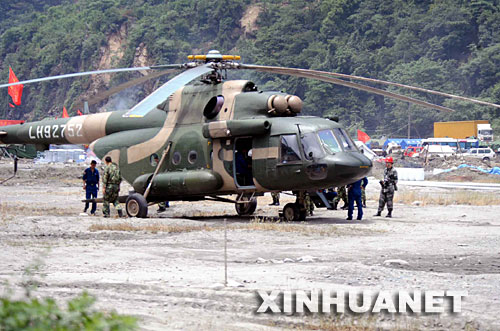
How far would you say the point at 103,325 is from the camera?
159 inches

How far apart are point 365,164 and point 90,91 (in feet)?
356

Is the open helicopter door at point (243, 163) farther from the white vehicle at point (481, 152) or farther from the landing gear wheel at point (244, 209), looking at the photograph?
the white vehicle at point (481, 152)

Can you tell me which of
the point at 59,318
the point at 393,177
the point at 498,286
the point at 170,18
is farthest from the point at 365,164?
the point at 170,18

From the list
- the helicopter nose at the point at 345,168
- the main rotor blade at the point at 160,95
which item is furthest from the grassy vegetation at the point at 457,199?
the main rotor blade at the point at 160,95

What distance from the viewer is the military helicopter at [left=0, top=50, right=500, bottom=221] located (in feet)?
54.2

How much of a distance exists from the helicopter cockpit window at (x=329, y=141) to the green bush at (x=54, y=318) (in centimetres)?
1274

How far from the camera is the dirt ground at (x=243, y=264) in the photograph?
716cm

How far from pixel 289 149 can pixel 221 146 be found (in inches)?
70.1

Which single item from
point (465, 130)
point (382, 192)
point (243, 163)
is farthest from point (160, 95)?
point (465, 130)

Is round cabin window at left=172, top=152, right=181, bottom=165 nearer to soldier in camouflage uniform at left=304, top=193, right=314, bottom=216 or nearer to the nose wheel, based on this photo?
the nose wheel

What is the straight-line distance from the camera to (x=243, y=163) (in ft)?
57.8

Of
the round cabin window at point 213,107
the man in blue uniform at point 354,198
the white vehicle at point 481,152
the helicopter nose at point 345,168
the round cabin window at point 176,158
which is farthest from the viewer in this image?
the white vehicle at point 481,152

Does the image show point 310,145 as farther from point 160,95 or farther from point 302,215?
point 160,95

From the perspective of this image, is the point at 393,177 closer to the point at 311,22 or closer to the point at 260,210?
the point at 260,210
